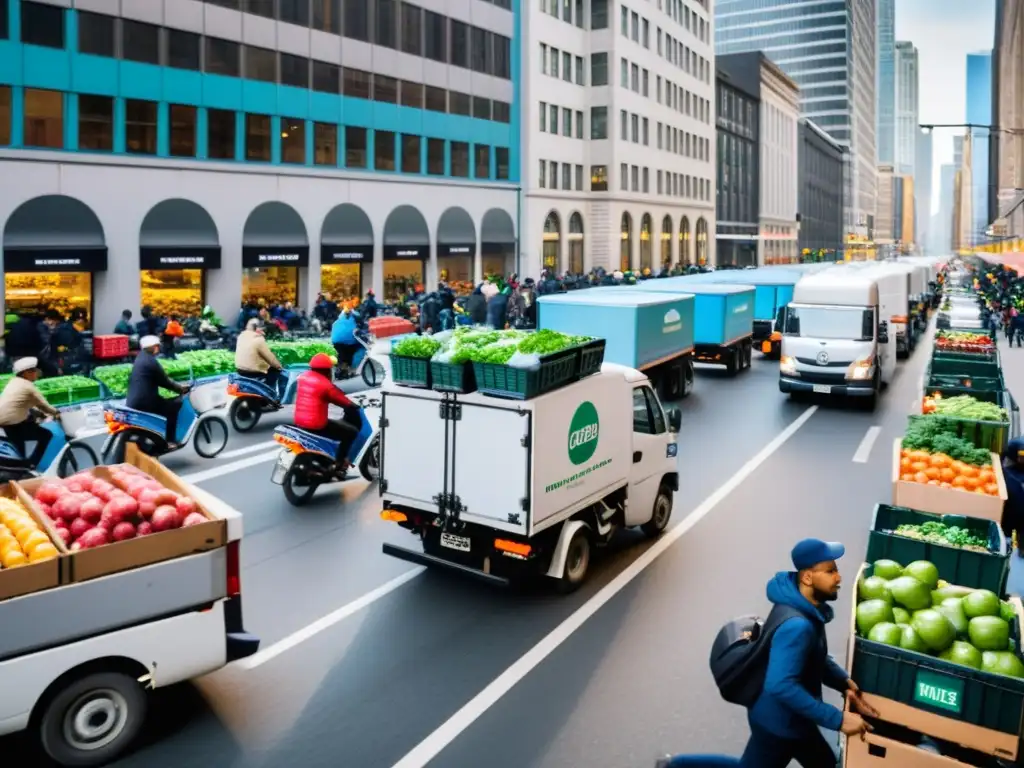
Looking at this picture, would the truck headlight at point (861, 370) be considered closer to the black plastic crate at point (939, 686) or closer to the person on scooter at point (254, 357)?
the person on scooter at point (254, 357)

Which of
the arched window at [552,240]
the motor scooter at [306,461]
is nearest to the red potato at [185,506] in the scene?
the motor scooter at [306,461]

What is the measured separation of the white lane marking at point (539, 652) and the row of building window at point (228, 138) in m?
27.7

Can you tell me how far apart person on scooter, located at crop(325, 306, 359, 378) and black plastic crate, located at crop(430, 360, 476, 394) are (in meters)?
14.5

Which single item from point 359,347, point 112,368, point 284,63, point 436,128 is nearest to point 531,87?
point 436,128

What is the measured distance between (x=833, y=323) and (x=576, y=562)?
Result: 45.4ft

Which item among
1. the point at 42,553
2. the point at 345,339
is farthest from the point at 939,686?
the point at 345,339

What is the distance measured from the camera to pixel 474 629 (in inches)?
335

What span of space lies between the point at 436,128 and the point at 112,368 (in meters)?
36.2

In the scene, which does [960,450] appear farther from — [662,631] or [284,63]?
[284,63]

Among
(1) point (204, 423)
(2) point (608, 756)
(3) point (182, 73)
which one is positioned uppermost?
(3) point (182, 73)

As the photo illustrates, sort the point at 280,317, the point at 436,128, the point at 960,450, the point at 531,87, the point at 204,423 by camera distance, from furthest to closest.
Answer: the point at 531,87
the point at 436,128
the point at 280,317
the point at 204,423
the point at 960,450

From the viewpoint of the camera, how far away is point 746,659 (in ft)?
15.8

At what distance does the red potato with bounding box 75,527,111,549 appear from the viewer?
6277 mm

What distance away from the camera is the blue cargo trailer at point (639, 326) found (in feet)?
65.3
